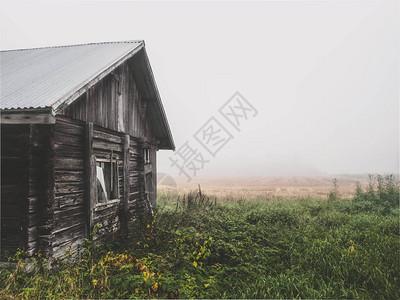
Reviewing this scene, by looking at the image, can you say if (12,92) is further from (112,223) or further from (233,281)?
(233,281)

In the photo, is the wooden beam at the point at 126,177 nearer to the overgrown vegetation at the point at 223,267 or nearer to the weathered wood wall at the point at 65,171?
the weathered wood wall at the point at 65,171

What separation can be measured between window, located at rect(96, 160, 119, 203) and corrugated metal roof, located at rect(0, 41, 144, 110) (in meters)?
2.42

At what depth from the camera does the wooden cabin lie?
512 centimetres

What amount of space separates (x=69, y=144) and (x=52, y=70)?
2079 millimetres

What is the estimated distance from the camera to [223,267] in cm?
574

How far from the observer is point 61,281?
15.7 ft

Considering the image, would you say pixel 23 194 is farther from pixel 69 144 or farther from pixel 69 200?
pixel 69 144

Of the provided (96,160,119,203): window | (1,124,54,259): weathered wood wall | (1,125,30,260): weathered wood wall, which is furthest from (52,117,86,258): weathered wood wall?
(96,160,119,203): window

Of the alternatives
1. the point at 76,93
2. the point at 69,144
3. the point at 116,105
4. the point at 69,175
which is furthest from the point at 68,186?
the point at 116,105

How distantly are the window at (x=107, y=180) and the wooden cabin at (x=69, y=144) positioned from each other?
0.09ft

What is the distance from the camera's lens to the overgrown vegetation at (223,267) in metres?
4.67

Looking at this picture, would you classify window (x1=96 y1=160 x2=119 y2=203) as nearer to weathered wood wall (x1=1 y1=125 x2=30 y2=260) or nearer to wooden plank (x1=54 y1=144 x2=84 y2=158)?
wooden plank (x1=54 y1=144 x2=84 y2=158)

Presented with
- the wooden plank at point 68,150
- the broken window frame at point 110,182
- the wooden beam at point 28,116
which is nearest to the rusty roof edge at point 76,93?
the wooden beam at point 28,116

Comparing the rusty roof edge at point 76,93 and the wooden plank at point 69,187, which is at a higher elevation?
the rusty roof edge at point 76,93
